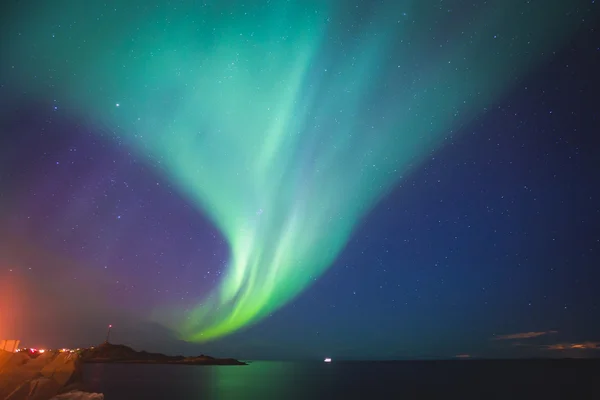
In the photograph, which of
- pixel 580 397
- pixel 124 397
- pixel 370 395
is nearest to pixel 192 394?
pixel 124 397

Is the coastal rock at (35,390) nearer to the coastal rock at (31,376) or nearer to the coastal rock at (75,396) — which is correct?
the coastal rock at (31,376)

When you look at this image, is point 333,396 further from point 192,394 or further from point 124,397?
point 124,397

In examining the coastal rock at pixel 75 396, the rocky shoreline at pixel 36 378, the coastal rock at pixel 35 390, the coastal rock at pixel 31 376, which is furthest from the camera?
the coastal rock at pixel 75 396

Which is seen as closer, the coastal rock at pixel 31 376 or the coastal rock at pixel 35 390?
the coastal rock at pixel 35 390

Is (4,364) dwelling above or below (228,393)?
above

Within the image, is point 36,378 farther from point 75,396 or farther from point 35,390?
point 75,396

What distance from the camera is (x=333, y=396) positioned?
70.2m

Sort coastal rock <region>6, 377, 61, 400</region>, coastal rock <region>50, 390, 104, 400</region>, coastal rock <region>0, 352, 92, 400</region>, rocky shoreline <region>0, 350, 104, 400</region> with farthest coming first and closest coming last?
1. coastal rock <region>50, 390, 104, 400</region>
2. rocky shoreline <region>0, 350, 104, 400</region>
3. coastal rock <region>0, 352, 92, 400</region>
4. coastal rock <region>6, 377, 61, 400</region>

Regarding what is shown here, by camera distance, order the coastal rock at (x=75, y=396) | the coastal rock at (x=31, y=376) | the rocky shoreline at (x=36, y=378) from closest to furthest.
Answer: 1. the coastal rock at (x=31, y=376)
2. the rocky shoreline at (x=36, y=378)
3. the coastal rock at (x=75, y=396)

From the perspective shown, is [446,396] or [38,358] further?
[446,396]

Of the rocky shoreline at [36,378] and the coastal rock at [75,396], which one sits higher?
the rocky shoreline at [36,378]

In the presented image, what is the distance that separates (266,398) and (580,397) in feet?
188

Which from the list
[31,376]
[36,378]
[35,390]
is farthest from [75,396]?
[31,376]

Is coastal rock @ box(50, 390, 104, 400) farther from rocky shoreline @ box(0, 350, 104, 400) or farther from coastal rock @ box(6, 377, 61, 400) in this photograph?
coastal rock @ box(6, 377, 61, 400)
